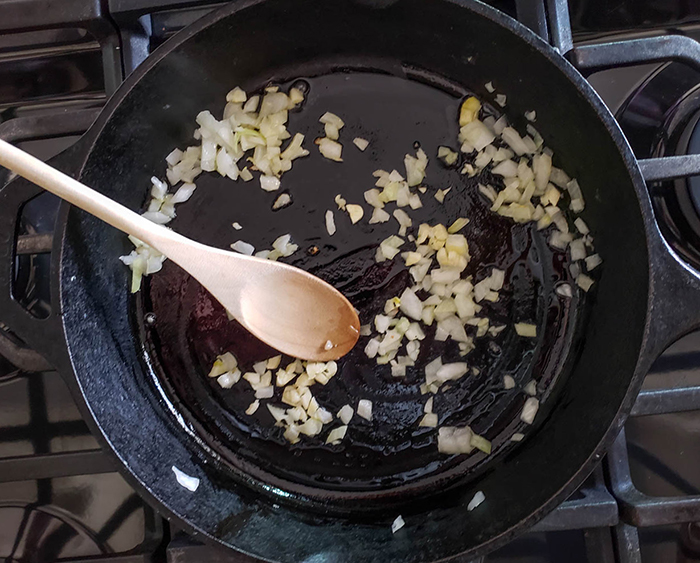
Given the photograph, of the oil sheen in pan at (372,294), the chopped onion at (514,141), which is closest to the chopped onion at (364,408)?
the oil sheen in pan at (372,294)

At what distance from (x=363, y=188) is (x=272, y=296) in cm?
23

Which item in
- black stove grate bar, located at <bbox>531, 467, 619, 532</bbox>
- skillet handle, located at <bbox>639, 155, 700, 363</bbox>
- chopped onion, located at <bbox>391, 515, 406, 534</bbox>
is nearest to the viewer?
skillet handle, located at <bbox>639, 155, 700, 363</bbox>

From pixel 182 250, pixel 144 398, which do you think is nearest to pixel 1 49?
pixel 182 250

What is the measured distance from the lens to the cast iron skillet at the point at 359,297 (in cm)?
79

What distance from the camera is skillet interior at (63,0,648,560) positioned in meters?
0.79

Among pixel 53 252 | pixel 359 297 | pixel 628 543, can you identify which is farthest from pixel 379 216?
pixel 628 543

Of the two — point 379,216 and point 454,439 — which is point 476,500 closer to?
point 454,439

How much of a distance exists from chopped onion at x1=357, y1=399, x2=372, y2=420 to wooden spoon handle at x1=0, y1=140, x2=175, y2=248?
0.39m

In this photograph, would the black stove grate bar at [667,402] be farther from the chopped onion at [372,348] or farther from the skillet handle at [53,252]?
the skillet handle at [53,252]

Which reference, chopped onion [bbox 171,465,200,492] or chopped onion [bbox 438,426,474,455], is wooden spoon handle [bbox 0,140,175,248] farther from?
chopped onion [bbox 438,426,474,455]

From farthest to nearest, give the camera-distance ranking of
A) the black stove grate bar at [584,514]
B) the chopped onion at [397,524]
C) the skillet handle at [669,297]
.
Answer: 1. the chopped onion at [397,524]
2. the black stove grate bar at [584,514]
3. the skillet handle at [669,297]

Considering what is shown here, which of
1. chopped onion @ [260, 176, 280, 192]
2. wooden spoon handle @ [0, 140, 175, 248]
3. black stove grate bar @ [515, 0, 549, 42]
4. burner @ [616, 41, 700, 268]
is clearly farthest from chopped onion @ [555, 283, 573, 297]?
wooden spoon handle @ [0, 140, 175, 248]

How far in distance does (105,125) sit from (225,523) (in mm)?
599

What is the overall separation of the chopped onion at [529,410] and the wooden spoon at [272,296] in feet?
0.97
